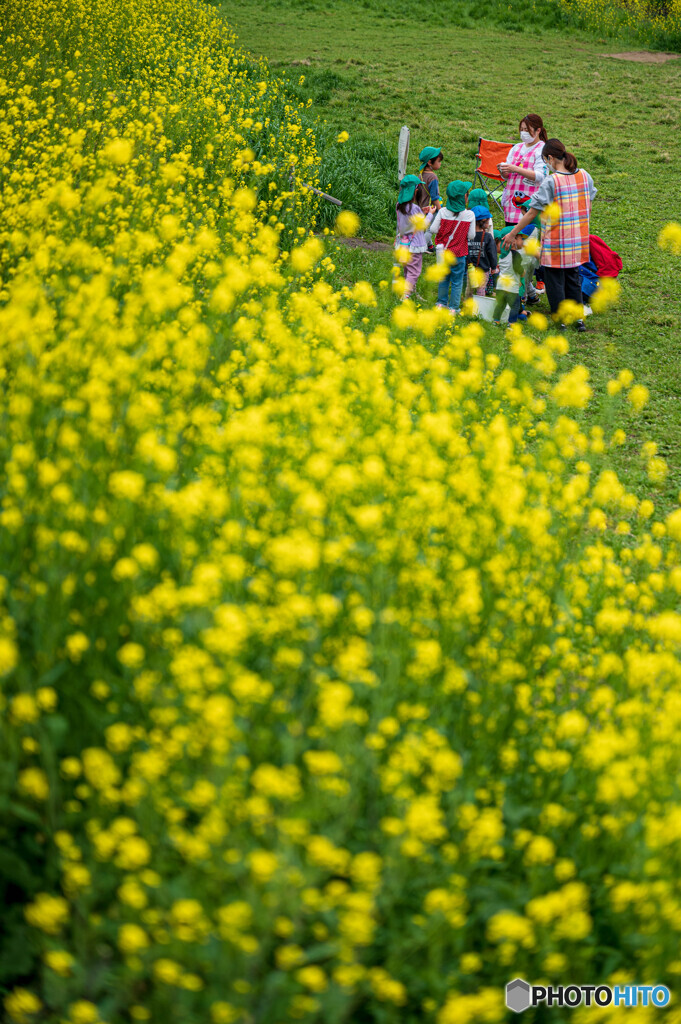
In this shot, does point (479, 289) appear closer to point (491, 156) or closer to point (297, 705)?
point (491, 156)

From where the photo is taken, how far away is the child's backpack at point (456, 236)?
7.62 m

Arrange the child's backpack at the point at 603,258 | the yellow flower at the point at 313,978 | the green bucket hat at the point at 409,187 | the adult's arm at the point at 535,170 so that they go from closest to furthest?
the yellow flower at the point at 313,978, the green bucket hat at the point at 409,187, the adult's arm at the point at 535,170, the child's backpack at the point at 603,258

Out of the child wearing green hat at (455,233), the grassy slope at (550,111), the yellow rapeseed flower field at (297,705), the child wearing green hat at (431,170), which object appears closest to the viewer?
the yellow rapeseed flower field at (297,705)

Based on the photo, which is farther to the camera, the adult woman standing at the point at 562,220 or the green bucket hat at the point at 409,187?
the green bucket hat at the point at 409,187

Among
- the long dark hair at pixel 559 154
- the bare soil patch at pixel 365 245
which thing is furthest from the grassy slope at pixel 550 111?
the long dark hair at pixel 559 154

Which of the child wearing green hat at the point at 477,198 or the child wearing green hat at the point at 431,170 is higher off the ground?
the child wearing green hat at the point at 431,170

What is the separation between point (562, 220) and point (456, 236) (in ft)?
3.29

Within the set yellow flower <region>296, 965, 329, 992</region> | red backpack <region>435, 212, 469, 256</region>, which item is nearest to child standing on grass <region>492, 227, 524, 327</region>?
red backpack <region>435, 212, 469, 256</region>

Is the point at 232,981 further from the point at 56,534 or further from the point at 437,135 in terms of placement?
the point at 437,135

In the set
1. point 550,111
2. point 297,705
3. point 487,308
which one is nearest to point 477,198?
point 487,308

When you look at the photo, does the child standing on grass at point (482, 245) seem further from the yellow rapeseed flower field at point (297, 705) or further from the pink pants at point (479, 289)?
the yellow rapeseed flower field at point (297, 705)

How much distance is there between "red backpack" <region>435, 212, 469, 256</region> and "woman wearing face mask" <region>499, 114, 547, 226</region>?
925 millimetres

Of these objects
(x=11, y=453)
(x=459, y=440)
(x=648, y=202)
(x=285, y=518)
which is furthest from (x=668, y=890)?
(x=648, y=202)

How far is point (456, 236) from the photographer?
25.1 ft
